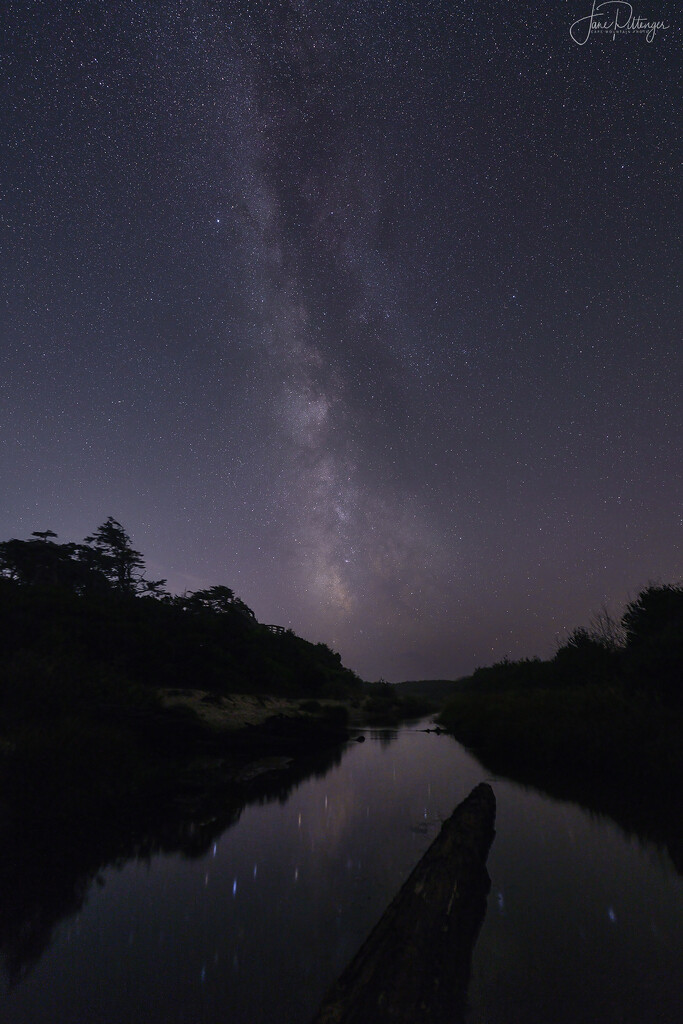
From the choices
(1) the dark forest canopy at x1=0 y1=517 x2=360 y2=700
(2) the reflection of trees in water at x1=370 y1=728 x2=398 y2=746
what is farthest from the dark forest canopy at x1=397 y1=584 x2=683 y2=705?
(1) the dark forest canopy at x1=0 y1=517 x2=360 y2=700

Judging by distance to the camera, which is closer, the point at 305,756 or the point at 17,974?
the point at 17,974

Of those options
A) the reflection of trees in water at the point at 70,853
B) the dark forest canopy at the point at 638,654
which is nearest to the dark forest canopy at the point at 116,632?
the reflection of trees in water at the point at 70,853

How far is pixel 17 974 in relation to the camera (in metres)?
4.67

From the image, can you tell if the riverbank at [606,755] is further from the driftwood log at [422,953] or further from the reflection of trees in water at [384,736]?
the reflection of trees in water at [384,736]

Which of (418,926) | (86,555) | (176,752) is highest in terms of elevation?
(86,555)

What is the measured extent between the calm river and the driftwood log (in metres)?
0.26

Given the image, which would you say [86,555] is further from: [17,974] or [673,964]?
[673,964]

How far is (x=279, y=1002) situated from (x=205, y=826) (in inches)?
241

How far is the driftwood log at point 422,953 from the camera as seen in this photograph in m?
3.32

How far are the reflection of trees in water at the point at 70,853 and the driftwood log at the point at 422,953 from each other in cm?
370

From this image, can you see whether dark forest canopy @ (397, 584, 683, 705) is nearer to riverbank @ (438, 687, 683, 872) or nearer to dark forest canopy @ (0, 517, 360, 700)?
riverbank @ (438, 687, 683, 872)

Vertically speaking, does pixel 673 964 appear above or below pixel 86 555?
below

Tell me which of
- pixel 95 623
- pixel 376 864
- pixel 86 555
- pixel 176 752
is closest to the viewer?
pixel 376 864

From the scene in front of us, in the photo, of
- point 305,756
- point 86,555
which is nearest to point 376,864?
point 305,756
